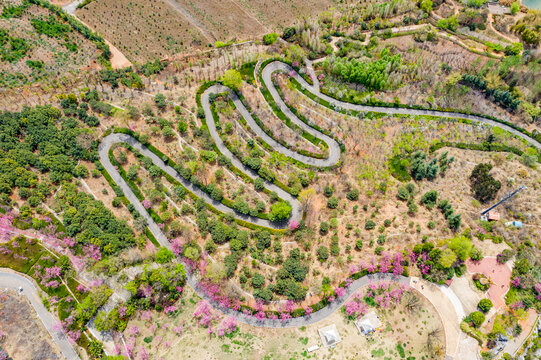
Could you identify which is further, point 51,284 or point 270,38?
point 270,38

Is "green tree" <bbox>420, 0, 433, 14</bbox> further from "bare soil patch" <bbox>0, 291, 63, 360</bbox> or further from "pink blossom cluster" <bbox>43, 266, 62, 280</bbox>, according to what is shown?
"bare soil patch" <bbox>0, 291, 63, 360</bbox>

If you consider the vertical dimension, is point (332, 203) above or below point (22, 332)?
above

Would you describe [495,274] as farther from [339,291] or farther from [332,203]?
[332,203]

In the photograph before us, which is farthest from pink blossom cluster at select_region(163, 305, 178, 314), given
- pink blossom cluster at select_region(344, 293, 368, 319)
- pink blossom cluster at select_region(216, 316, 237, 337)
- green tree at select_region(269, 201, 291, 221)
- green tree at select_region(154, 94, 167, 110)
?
green tree at select_region(154, 94, 167, 110)

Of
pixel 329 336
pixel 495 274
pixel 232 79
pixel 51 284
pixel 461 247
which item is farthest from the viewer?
pixel 232 79

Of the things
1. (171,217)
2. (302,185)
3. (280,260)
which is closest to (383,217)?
(302,185)

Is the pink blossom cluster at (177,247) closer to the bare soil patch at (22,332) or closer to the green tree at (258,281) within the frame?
the green tree at (258,281)

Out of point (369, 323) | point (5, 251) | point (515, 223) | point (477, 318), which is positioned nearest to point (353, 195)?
point (369, 323)

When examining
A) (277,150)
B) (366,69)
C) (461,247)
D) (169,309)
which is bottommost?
(169,309)
